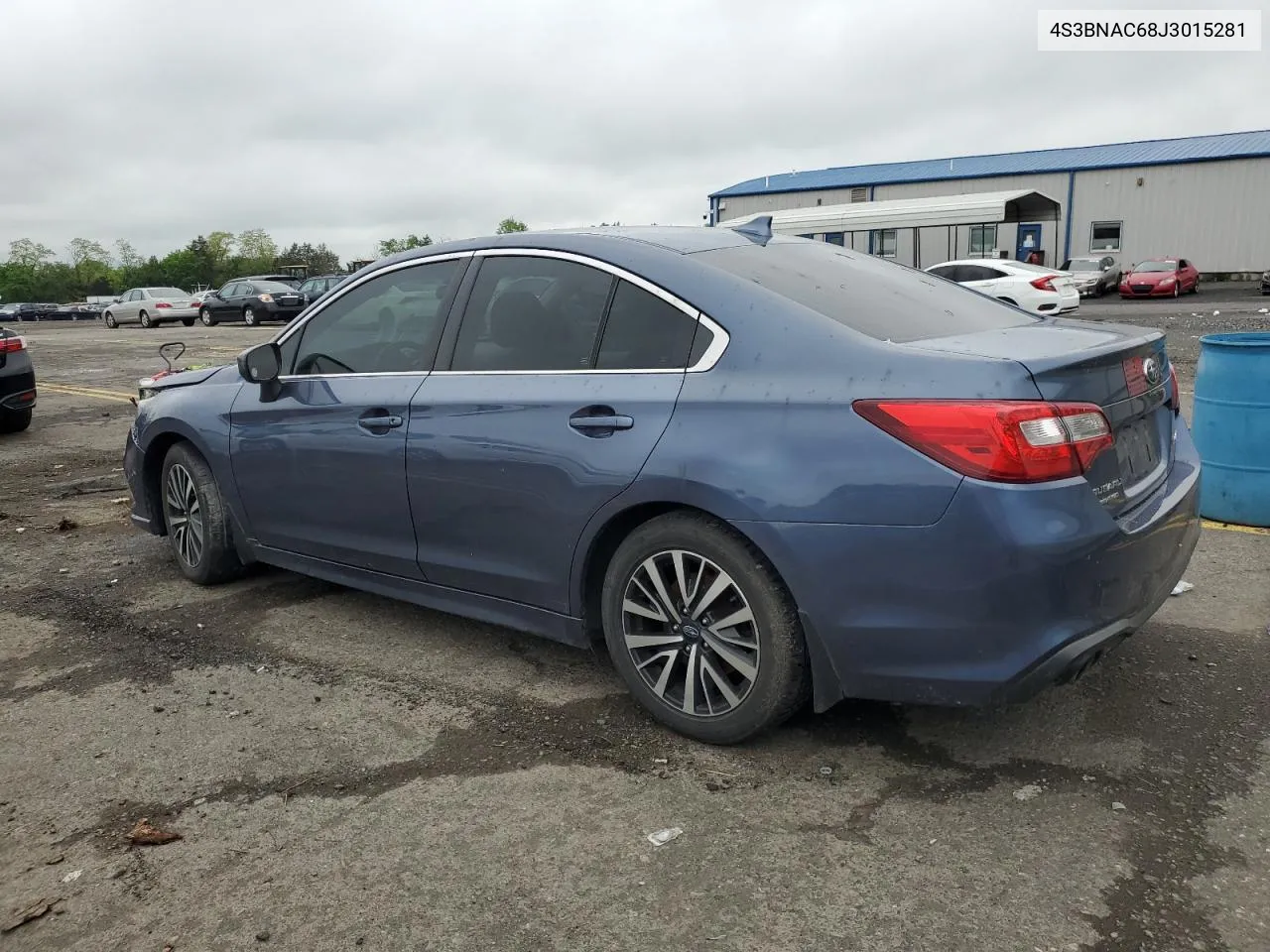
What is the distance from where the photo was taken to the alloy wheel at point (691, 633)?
3123 millimetres

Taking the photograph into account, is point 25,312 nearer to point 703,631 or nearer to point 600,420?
point 600,420

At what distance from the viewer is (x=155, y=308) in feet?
115

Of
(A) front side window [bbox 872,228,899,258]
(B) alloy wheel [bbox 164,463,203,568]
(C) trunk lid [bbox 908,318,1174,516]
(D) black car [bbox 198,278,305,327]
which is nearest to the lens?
(C) trunk lid [bbox 908,318,1174,516]

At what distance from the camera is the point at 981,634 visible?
2.73 meters

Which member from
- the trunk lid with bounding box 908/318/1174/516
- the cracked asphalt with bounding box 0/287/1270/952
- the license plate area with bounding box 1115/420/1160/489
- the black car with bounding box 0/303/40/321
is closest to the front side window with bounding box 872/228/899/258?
the cracked asphalt with bounding box 0/287/1270/952

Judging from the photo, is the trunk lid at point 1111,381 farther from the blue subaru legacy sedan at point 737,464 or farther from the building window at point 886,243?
Result: the building window at point 886,243

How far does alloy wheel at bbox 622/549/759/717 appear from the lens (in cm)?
312

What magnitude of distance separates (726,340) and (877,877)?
155 centimetres

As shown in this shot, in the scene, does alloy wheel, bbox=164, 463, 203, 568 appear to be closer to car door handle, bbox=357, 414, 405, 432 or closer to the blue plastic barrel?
car door handle, bbox=357, 414, 405, 432

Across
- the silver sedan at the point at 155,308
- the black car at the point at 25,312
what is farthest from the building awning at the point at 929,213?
the black car at the point at 25,312

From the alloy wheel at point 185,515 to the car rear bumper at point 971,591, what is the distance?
3.17 meters

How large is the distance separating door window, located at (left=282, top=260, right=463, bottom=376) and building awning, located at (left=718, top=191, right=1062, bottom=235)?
26614mm

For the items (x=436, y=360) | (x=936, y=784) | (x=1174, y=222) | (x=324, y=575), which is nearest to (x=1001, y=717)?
(x=936, y=784)

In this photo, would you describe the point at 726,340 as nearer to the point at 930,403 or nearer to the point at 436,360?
the point at 930,403
